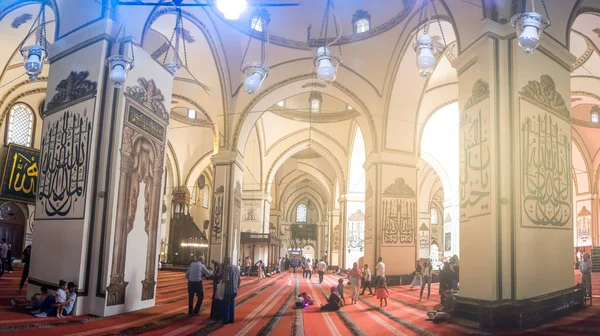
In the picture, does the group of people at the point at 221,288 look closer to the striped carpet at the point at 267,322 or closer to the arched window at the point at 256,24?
the striped carpet at the point at 267,322

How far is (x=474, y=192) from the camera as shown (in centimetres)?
634

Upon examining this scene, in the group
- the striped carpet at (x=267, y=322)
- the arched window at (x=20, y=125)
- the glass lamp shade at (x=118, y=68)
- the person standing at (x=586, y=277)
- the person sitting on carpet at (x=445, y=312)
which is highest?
the arched window at (x=20, y=125)

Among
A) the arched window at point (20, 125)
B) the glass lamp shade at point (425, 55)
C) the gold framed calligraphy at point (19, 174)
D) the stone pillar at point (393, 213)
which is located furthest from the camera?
the arched window at point (20, 125)

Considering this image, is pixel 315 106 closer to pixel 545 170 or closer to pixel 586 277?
pixel 586 277

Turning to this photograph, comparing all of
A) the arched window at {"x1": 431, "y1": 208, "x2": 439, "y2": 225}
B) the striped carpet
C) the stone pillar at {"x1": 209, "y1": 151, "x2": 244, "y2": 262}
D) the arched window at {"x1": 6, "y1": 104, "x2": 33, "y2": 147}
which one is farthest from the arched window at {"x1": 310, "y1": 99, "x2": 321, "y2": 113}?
the arched window at {"x1": 431, "y1": 208, "x2": 439, "y2": 225}

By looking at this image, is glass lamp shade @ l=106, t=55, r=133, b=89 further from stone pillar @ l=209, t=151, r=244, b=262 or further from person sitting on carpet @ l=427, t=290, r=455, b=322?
stone pillar @ l=209, t=151, r=244, b=262

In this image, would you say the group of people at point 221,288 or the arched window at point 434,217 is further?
the arched window at point 434,217

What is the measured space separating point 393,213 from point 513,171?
6.63 metres

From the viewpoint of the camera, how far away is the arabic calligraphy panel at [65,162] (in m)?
6.77

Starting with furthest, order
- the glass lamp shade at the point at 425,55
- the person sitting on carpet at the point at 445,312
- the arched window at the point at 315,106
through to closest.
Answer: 1. the arched window at the point at 315,106
2. the person sitting on carpet at the point at 445,312
3. the glass lamp shade at the point at 425,55

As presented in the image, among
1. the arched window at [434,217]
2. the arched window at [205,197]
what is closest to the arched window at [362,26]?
the arched window at [205,197]

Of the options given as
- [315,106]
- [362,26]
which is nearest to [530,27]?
[362,26]

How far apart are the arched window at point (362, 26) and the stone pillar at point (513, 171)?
19.2 feet

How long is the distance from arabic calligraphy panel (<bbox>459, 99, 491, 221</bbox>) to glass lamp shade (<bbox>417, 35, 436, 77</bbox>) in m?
1.35
